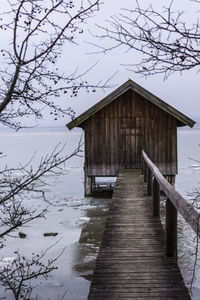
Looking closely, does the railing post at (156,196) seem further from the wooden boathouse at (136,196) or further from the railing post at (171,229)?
the railing post at (171,229)

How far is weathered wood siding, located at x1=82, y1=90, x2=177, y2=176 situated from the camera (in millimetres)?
16875

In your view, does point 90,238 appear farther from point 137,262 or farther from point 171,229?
point 171,229

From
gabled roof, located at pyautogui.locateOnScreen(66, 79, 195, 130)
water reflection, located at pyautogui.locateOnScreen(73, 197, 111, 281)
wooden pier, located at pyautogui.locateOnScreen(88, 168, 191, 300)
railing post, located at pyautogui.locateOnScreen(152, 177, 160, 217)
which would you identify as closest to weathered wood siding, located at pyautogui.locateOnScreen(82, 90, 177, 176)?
gabled roof, located at pyautogui.locateOnScreen(66, 79, 195, 130)

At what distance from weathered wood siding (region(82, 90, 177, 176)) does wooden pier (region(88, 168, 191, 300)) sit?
9.60 metres

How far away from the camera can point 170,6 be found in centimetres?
251

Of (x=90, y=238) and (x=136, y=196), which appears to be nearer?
(x=136, y=196)

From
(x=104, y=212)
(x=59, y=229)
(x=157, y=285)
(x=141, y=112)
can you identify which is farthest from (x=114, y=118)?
(x=157, y=285)

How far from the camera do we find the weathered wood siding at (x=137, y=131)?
55.4 ft

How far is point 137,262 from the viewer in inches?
177

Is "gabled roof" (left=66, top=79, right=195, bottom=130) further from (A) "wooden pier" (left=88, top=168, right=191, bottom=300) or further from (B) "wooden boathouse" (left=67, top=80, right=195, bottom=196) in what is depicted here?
(A) "wooden pier" (left=88, top=168, right=191, bottom=300)

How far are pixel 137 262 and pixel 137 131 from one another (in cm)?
1271

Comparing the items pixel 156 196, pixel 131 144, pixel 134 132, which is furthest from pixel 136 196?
pixel 134 132

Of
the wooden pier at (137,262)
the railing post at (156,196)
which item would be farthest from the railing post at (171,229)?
the railing post at (156,196)

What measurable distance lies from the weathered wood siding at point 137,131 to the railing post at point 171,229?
12.4 meters
